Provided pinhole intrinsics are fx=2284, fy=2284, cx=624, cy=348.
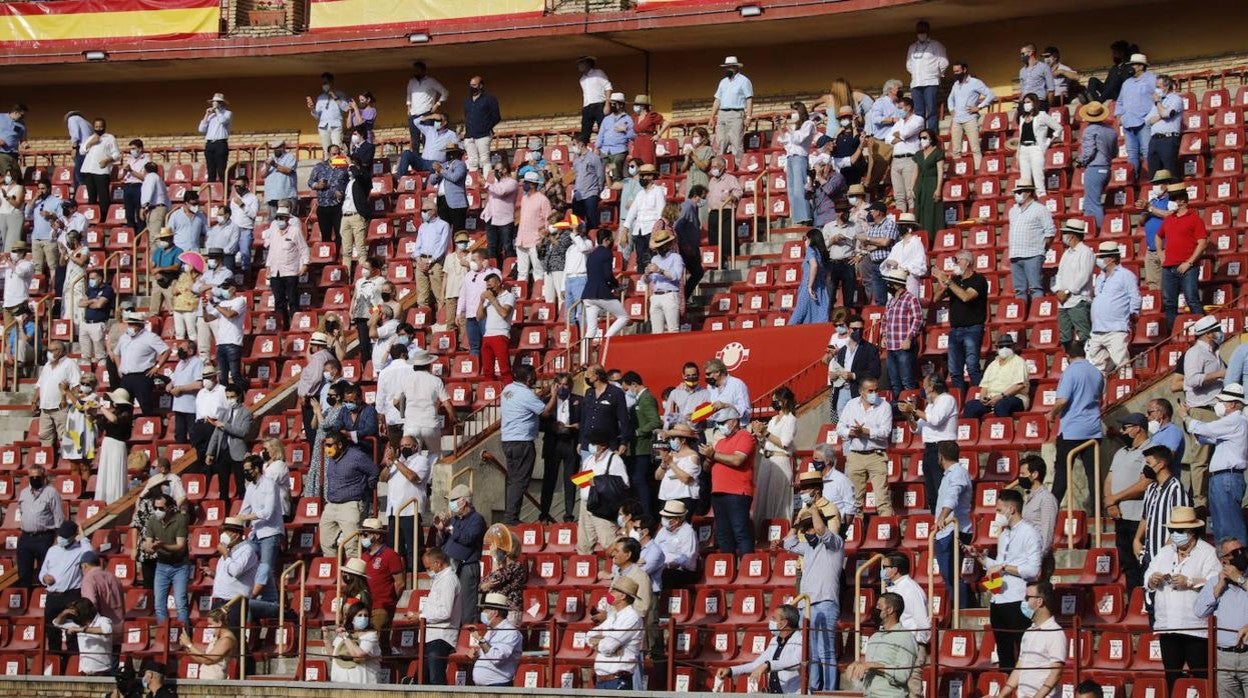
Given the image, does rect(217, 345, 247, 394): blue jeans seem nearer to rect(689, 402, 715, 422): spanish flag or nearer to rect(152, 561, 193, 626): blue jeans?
rect(152, 561, 193, 626): blue jeans

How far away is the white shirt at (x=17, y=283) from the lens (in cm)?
2767

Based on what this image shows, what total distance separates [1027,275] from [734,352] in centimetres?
290

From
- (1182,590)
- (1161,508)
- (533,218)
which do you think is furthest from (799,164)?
(1182,590)

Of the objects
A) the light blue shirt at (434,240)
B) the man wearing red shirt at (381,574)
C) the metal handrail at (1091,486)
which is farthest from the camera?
the light blue shirt at (434,240)

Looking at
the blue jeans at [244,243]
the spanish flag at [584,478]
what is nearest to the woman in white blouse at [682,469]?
the spanish flag at [584,478]

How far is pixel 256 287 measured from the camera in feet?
90.1

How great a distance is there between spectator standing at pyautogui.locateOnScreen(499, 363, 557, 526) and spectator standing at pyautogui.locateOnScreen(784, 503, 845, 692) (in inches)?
159

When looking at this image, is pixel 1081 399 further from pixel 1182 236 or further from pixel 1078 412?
pixel 1182 236

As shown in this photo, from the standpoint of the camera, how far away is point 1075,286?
20.5 metres

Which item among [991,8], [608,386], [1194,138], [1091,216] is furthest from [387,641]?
[991,8]

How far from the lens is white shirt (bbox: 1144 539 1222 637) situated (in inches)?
588

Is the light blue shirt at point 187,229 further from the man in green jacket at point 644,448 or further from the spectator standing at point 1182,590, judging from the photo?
the spectator standing at point 1182,590

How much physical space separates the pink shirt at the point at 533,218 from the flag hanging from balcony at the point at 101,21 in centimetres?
919

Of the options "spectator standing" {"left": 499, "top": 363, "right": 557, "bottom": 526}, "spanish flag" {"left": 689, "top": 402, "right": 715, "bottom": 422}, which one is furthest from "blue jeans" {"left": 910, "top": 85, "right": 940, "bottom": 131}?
"spanish flag" {"left": 689, "top": 402, "right": 715, "bottom": 422}
